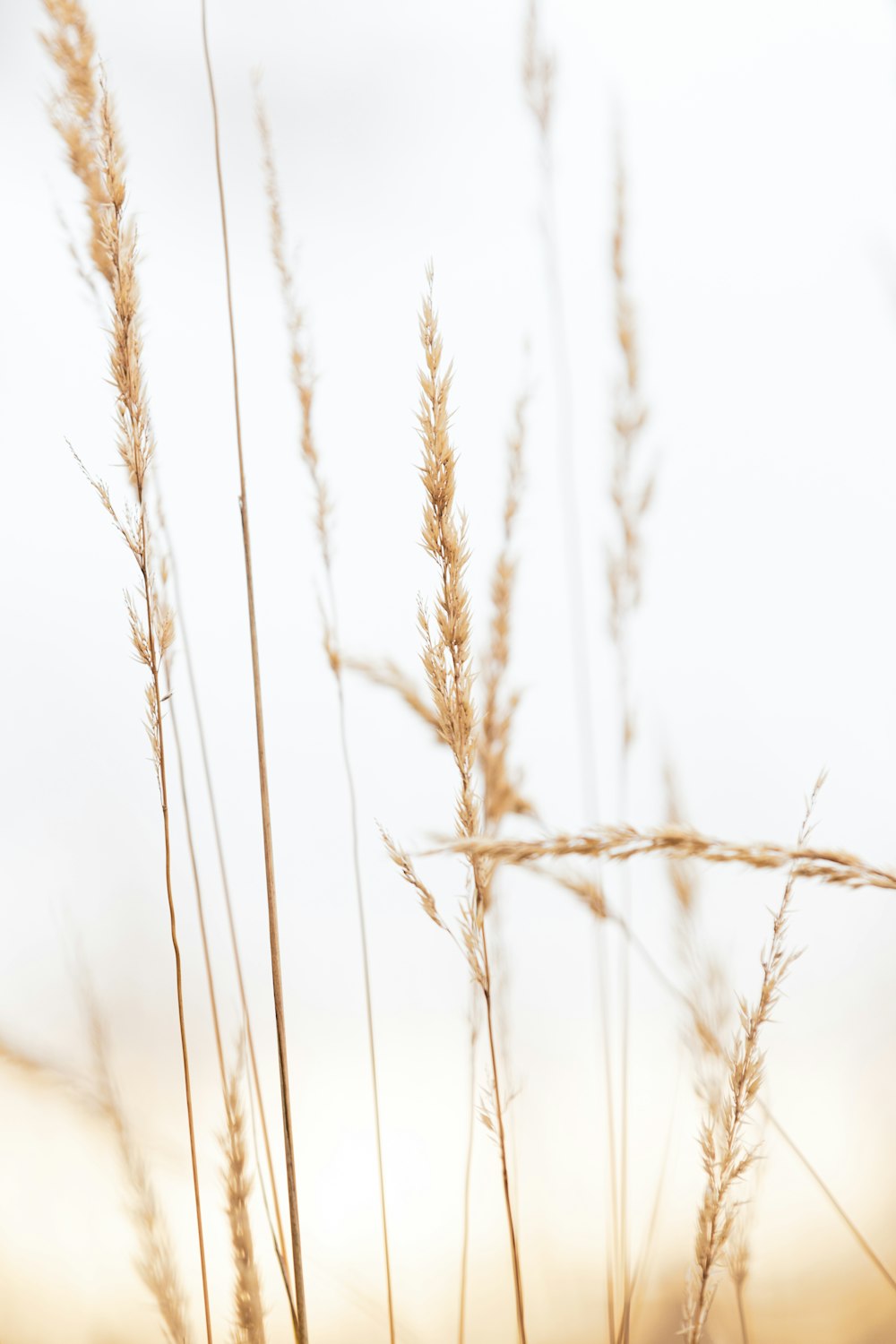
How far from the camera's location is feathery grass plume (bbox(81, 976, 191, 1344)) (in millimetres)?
515

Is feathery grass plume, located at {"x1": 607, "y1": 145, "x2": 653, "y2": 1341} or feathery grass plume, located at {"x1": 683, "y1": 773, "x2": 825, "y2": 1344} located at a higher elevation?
feathery grass plume, located at {"x1": 607, "y1": 145, "x2": 653, "y2": 1341}

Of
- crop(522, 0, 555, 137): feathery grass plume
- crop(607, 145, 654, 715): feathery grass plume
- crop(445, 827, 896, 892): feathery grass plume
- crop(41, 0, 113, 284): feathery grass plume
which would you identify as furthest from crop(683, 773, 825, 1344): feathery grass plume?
crop(522, 0, 555, 137): feathery grass plume

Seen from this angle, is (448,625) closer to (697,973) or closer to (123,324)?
(123,324)

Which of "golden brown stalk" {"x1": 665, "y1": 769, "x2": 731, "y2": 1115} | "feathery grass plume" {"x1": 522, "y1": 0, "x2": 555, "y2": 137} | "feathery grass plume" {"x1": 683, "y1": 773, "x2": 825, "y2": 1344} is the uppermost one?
"feathery grass plume" {"x1": 522, "y1": 0, "x2": 555, "y2": 137}

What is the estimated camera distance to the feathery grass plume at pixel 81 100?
1.60 feet

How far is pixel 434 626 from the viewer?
94 cm

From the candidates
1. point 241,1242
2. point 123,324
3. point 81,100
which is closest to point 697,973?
point 241,1242

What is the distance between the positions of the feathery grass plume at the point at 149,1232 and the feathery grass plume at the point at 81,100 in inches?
21.3

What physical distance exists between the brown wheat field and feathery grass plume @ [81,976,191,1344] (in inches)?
14.7

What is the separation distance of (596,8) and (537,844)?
161 centimetres

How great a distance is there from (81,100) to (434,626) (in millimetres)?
564

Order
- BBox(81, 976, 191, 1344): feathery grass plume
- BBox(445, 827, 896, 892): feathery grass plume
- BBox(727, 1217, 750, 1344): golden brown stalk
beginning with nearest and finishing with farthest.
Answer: BBox(445, 827, 896, 892): feathery grass plume < BBox(81, 976, 191, 1344): feathery grass plume < BBox(727, 1217, 750, 1344): golden brown stalk

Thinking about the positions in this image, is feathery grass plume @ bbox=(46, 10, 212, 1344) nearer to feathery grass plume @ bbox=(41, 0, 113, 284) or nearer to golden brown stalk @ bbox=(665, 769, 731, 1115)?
feathery grass plume @ bbox=(41, 0, 113, 284)

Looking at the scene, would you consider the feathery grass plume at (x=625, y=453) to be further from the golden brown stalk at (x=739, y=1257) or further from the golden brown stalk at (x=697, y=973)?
the golden brown stalk at (x=739, y=1257)
